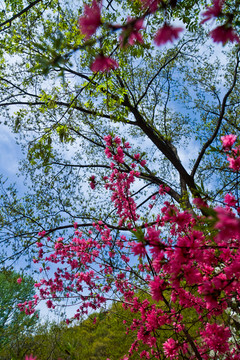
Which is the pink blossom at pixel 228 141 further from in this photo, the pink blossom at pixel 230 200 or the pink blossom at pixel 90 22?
the pink blossom at pixel 90 22

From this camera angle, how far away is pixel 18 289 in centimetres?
1719

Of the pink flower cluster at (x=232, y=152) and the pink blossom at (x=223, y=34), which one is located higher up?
the pink blossom at (x=223, y=34)

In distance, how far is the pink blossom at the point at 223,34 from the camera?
1187 mm

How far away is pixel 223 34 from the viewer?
1199 millimetres

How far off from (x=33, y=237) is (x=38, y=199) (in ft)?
5.32

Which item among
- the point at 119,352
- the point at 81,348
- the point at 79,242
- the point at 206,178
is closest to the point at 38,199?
the point at 79,242

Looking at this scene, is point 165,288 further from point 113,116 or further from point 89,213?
point 89,213

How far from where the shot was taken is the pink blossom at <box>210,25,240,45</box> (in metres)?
1.19

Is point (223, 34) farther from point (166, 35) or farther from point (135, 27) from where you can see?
point (135, 27)

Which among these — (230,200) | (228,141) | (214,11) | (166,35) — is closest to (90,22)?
(166,35)

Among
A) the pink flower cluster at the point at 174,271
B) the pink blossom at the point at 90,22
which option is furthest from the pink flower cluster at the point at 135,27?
the pink flower cluster at the point at 174,271

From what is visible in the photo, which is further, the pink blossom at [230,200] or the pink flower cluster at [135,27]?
the pink blossom at [230,200]

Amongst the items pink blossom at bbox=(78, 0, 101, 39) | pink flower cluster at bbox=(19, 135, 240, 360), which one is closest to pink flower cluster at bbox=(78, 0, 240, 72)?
pink blossom at bbox=(78, 0, 101, 39)

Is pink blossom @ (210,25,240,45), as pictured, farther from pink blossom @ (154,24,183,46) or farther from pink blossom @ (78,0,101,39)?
pink blossom @ (78,0,101,39)
